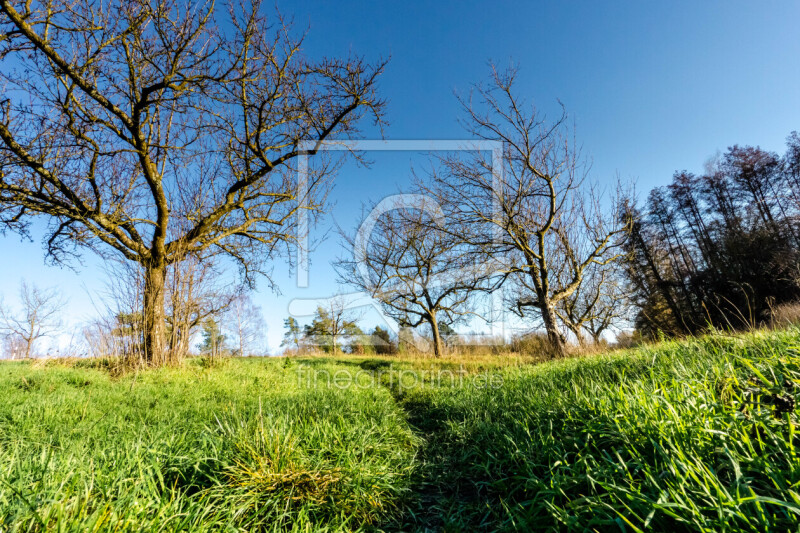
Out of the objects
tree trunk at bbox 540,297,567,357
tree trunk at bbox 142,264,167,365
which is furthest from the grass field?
tree trunk at bbox 540,297,567,357

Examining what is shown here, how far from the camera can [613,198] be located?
8.72 meters

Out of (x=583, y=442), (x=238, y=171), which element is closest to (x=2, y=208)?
(x=238, y=171)

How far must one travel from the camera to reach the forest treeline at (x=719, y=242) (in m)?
16.2

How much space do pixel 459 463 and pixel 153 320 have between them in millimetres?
7301

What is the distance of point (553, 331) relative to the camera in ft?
26.7

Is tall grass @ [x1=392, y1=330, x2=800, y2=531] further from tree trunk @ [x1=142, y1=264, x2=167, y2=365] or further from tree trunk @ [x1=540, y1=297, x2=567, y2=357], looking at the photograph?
tree trunk @ [x1=142, y1=264, x2=167, y2=365]

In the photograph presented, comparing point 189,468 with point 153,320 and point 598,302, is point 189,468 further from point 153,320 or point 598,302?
point 598,302

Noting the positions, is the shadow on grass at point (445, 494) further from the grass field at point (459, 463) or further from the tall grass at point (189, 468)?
the tall grass at point (189, 468)

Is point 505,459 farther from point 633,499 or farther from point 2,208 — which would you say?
point 2,208

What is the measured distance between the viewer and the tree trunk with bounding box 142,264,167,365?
6543mm

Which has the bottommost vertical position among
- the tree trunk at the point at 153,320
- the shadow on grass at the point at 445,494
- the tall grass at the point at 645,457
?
the shadow on grass at the point at 445,494

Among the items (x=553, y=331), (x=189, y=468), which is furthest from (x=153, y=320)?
(x=553, y=331)

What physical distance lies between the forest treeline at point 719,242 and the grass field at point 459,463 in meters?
15.3

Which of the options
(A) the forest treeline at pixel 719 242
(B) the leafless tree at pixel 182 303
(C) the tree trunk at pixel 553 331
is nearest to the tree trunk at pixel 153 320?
(B) the leafless tree at pixel 182 303
